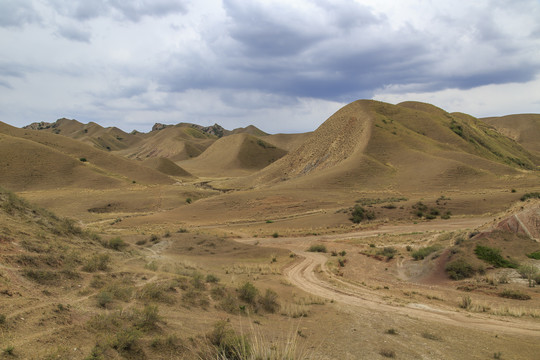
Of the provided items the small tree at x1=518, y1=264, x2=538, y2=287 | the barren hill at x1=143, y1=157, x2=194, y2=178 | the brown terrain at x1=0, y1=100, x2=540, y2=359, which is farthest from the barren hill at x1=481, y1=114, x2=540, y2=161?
the small tree at x1=518, y1=264, x2=538, y2=287

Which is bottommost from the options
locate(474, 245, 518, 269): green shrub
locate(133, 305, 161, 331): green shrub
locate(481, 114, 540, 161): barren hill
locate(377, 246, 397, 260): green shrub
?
locate(377, 246, 397, 260): green shrub

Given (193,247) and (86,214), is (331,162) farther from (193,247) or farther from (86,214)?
(193,247)

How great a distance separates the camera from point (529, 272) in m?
14.9

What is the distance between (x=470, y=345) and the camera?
342 inches

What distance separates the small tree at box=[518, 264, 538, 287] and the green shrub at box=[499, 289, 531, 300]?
150 centimetres

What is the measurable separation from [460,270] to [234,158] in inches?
4929

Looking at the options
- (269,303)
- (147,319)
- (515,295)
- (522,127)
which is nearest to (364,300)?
(269,303)

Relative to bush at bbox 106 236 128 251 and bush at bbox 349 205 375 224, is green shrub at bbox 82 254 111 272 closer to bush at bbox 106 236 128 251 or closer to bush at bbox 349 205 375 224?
bush at bbox 106 236 128 251

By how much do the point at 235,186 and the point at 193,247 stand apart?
202 feet

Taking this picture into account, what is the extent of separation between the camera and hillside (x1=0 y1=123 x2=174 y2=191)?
66562 millimetres

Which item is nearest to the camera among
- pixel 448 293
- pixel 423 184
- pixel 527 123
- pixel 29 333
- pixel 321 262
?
pixel 29 333

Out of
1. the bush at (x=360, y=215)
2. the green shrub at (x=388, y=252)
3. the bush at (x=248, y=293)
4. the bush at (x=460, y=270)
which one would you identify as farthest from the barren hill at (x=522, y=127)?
the bush at (x=248, y=293)

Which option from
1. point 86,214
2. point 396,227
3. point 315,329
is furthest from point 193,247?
point 86,214

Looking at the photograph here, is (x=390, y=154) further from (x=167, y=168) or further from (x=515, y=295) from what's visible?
(x=167, y=168)
